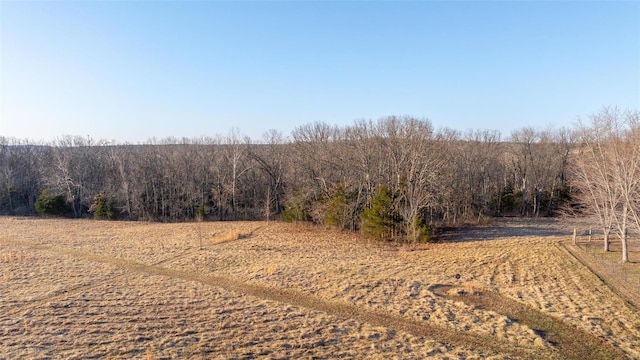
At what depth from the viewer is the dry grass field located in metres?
11.2

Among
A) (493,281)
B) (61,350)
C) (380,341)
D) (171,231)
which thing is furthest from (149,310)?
(171,231)

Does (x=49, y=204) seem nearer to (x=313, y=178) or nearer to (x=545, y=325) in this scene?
(x=313, y=178)

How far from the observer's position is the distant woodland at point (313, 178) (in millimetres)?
34969

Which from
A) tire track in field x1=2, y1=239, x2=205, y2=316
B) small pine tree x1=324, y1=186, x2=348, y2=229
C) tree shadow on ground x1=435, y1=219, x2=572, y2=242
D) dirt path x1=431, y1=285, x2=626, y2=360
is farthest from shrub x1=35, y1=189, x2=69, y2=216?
dirt path x1=431, y1=285, x2=626, y2=360

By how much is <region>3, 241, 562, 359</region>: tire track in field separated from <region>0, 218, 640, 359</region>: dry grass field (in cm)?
6

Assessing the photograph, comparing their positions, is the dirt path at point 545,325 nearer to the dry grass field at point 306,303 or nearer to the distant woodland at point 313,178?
the dry grass field at point 306,303

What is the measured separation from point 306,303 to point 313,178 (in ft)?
84.1

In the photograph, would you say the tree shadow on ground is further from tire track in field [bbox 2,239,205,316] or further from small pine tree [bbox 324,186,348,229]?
tire track in field [bbox 2,239,205,316]

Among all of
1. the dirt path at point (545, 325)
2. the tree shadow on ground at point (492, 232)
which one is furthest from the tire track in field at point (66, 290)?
the tree shadow on ground at point (492, 232)

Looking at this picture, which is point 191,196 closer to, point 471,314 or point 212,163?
point 212,163

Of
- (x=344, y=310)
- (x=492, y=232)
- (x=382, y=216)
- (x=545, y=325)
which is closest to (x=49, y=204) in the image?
(x=382, y=216)

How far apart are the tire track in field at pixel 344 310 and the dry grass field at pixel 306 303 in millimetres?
63

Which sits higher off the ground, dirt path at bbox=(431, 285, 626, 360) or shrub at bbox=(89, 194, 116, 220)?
shrub at bbox=(89, 194, 116, 220)

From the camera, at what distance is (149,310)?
14094mm
